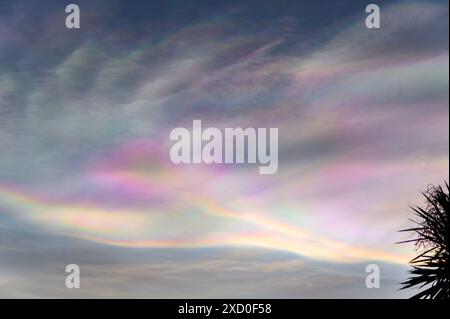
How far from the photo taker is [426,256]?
2080cm
